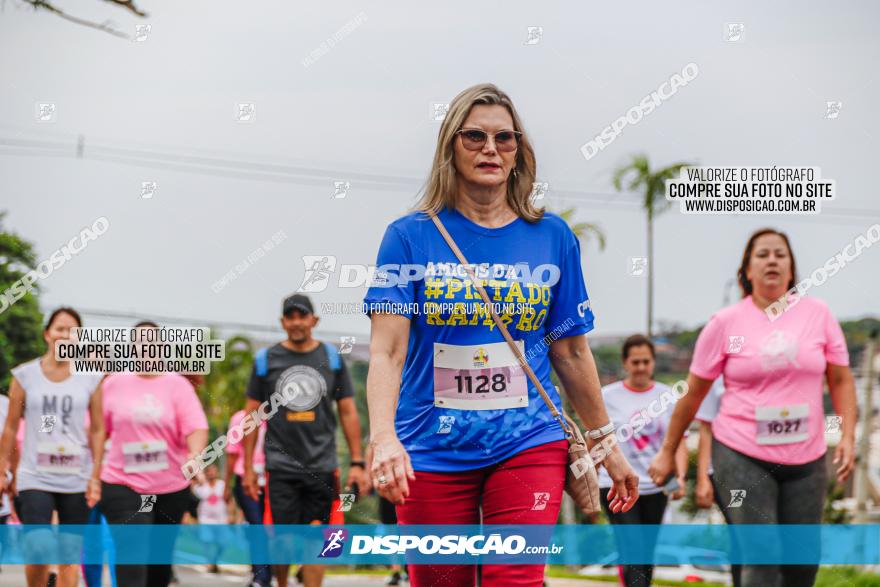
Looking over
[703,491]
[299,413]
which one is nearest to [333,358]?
[299,413]

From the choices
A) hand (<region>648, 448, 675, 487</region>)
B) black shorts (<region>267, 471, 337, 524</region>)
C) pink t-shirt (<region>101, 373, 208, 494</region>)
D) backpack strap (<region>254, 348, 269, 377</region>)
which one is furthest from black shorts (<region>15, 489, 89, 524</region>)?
hand (<region>648, 448, 675, 487</region>)

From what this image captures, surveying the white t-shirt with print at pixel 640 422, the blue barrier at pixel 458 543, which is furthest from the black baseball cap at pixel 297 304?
the white t-shirt with print at pixel 640 422

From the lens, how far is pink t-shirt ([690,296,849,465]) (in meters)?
6.32

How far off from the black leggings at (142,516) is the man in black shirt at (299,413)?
30.4 inches

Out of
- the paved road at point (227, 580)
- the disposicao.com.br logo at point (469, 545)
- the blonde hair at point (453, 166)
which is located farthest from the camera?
the paved road at point (227, 580)

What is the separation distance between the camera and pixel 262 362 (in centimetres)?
839

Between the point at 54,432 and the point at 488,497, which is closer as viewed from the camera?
the point at 488,497

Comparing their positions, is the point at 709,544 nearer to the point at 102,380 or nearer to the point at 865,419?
the point at 865,419

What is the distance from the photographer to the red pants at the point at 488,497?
4.04 meters

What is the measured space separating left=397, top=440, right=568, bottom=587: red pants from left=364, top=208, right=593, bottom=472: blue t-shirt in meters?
0.04

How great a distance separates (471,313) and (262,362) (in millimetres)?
4365

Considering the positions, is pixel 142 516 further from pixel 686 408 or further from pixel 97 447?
pixel 686 408

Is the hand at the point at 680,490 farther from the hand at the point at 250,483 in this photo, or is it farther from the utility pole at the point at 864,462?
the utility pole at the point at 864,462

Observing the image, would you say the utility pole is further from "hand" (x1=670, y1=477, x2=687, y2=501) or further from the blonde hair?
the blonde hair
